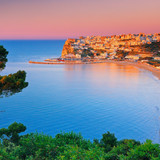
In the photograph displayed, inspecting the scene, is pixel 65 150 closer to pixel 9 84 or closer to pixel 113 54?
pixel 9 84

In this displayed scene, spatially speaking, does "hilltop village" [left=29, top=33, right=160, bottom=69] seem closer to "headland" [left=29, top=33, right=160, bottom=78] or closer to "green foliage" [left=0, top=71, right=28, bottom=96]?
"headland" [left=29, top=33, right=160, bottom=78]

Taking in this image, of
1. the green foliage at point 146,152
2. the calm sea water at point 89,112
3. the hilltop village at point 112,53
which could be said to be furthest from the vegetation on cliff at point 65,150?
the hilltop village at point 112,53

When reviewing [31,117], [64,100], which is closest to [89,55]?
[64,100]

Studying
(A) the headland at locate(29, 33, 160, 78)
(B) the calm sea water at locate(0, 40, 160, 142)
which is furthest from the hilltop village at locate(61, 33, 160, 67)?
(B) the calm sea water at locate(0, 40, 160, 142)

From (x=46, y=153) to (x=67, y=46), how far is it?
101 m

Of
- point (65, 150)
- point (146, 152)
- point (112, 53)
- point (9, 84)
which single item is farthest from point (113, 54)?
point (146, 152)

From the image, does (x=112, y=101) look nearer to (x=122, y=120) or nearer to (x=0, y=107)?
(x=122, y=120)

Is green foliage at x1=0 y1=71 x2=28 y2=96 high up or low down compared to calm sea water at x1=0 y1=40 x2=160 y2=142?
up

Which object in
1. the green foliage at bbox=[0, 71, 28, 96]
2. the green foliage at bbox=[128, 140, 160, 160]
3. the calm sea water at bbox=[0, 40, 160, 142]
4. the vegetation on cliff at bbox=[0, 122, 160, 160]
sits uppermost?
the green foliage at bbox=[0, 71, 28, 96]

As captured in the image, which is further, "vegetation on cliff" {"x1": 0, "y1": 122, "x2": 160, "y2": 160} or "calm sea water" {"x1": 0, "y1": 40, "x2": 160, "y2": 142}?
"calm sea water" {"x1": 0, "y1": 40, "x2": 160, "y2": 142}

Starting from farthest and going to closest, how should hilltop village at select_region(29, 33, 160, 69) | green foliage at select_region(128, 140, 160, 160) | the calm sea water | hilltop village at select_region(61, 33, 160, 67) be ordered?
hilltop village at select_region(61, 33, 160, 67) < hilltop village at select_region(29, 33, 160, 69) < the calm sea water < green foliage at select_region(128, 140, 160, 160)

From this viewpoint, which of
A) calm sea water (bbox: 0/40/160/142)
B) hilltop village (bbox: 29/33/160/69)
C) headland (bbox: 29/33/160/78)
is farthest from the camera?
hilltop village (bbox: 29/33/160/69)

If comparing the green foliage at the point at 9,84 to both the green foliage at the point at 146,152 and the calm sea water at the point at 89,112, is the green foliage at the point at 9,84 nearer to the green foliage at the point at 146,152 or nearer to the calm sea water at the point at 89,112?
the green foliage at the point at 146,152

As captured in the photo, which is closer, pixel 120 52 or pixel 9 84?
pixel 9 84
